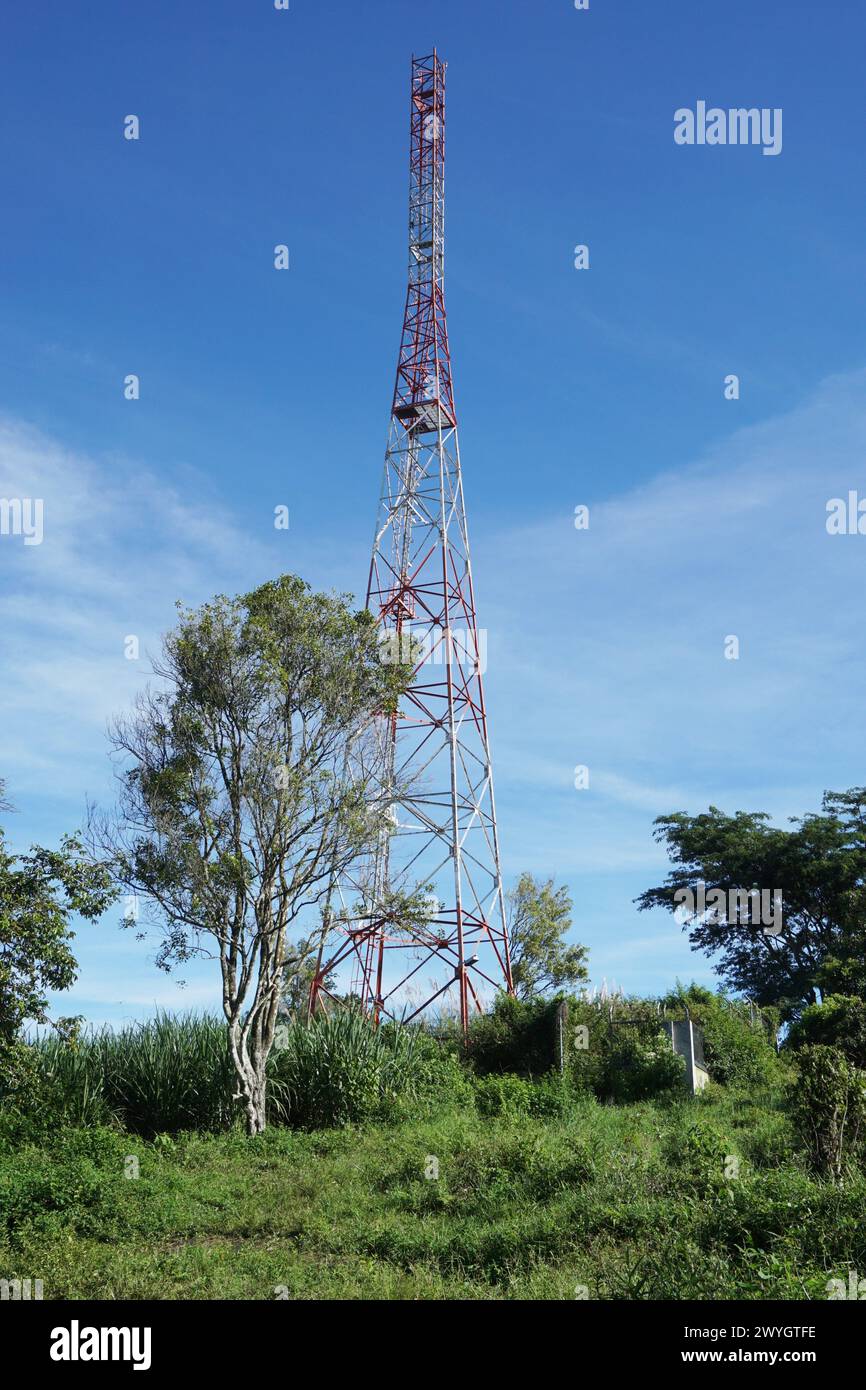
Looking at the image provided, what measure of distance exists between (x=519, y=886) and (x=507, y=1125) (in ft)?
67.0

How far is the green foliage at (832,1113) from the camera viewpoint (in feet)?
39.2

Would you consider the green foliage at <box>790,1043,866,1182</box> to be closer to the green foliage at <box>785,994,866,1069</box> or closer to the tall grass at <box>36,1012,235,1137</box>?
the green foliage at <box>785,994,866,1069</box>

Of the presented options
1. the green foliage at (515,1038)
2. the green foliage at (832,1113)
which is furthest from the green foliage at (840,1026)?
the green foliage at (832,1113)

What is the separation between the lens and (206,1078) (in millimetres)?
19266

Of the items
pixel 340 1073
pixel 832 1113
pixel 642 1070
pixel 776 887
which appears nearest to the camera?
pixel 832 1113

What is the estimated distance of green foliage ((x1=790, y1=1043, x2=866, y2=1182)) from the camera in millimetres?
11945

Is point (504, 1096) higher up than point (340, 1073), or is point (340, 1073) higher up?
point (340, 1073)

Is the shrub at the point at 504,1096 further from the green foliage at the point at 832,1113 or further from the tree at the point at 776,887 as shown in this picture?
the tree at the point at 776,887

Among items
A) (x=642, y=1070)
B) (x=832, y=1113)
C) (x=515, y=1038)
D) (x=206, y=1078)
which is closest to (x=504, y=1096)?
(x=642, y=1070)

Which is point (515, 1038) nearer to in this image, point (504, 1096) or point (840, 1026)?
point (504, 1096)

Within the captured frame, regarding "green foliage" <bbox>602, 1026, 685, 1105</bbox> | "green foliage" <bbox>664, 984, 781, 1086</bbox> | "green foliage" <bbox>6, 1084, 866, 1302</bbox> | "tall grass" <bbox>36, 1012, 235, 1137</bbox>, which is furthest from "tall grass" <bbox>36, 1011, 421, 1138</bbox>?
"green foliage" <bbox>664, 984, 781, 1086</bbox>

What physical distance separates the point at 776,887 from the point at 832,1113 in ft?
91.0
